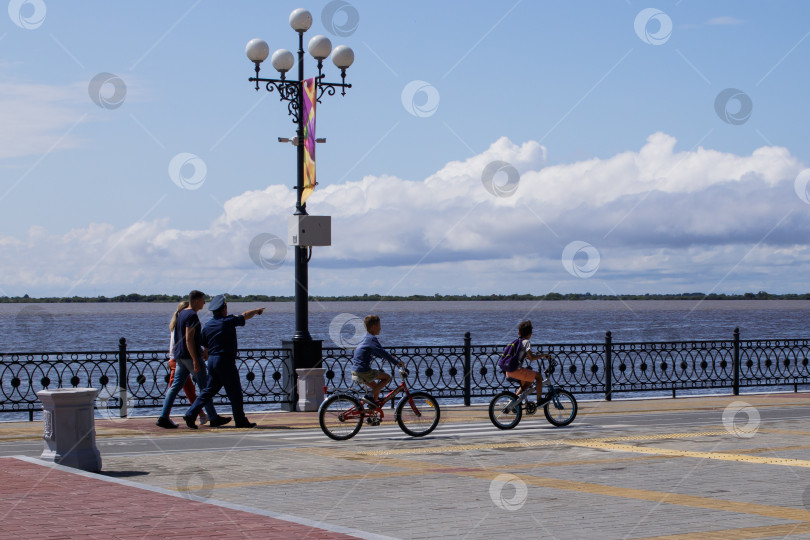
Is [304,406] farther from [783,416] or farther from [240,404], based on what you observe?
[783,416]

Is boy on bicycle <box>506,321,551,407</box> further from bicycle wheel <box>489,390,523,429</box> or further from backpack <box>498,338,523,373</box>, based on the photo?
bicycle wheel <box>489,390,523,429</box>

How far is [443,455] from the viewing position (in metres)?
12.7

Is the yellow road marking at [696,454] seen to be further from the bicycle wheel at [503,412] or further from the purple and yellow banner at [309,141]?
the purple and yellow banner at [309,141]

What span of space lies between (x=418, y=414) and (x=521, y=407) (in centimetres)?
181

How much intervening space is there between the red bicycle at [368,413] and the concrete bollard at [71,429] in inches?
144

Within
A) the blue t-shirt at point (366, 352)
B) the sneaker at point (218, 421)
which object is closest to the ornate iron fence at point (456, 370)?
the blue t-shirt at point (366, 352)

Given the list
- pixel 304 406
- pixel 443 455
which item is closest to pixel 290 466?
pixel 443 455

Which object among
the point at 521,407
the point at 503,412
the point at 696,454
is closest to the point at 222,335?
the point at 503,412

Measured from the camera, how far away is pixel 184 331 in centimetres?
1531

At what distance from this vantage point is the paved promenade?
788 centimetres

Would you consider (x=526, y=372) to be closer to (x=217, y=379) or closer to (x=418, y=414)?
(x=418, y=414)

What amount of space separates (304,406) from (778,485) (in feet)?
33.6

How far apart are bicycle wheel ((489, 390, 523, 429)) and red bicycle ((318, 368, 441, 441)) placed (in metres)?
1.10

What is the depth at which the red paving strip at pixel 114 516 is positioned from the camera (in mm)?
7426
